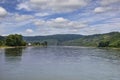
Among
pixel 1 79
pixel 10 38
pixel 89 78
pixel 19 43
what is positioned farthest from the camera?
pixel 19 43

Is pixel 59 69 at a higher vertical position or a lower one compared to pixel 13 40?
lower

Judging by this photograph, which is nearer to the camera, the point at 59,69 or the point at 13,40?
the point at 59,69

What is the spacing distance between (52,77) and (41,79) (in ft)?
7.52

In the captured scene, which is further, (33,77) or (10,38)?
(10,38)

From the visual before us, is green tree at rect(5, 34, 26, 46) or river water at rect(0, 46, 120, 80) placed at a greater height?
green tree at rect(5, 34, 26, 46)

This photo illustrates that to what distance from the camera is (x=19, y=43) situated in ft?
599

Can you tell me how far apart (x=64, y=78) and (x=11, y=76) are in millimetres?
7404

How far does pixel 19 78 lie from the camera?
107 ft

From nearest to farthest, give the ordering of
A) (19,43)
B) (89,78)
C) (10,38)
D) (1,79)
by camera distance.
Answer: (1,79) < (89,78) < (10,38) < (19,43)

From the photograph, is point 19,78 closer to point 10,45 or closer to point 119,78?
point 119,78

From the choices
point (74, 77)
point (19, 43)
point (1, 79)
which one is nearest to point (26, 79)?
point (1, 79)

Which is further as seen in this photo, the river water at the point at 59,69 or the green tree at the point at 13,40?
the green tree at the point at 13,40

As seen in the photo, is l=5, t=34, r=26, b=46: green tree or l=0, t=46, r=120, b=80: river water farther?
l=5, t=34, r=26, b=46: green tree

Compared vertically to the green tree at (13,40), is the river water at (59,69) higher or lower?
lower
